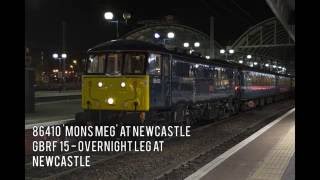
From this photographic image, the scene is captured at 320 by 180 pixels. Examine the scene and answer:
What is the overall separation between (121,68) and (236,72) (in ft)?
46.8

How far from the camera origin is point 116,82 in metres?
16.4

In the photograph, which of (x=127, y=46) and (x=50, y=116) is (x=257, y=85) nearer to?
(x=50, y=116)

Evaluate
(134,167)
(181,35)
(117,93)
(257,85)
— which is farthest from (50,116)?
(181,35)

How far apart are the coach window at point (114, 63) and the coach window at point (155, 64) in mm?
962

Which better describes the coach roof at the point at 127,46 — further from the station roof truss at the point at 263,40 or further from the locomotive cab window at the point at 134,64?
the station roof truss at the point at 263,40

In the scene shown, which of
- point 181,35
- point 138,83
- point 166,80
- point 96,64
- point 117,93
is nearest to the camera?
point 138,83

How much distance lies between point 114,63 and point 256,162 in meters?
6.58

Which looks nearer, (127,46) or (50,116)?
(127,46)

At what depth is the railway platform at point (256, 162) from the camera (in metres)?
10.0

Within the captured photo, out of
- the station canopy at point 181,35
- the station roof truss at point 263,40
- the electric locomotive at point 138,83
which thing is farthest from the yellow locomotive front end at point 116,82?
the station canopy at point 181,35

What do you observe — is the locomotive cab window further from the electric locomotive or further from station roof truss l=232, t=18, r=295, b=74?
station roof truss l=232, t=18, r=295, b=74

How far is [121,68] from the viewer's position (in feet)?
54.3
